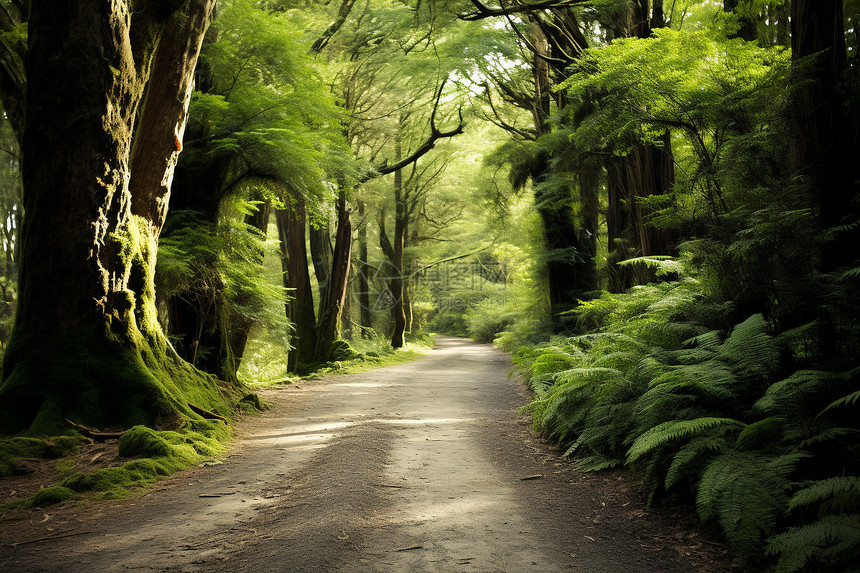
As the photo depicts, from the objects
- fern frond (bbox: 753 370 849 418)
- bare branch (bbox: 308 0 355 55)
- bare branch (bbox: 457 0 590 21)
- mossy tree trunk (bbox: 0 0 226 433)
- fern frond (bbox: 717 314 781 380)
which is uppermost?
bare branch (bbox: 308 0 355 55)

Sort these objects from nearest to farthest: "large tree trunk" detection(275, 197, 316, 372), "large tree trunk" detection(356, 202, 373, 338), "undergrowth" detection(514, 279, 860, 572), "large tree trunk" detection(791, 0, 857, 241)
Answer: "undergrowth" detection(514, 279, 860, 572), "large tree trunk" detection(791, 0, 857, 241), "large tree trunk" detection(275, 197, 316, 372), "large tree trunk" detection(356, 202, 373, 338)

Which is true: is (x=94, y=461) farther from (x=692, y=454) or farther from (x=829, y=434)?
(x=829, y=434)

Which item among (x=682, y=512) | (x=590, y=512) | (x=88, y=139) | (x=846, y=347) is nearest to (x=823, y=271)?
(x=846, y=347)

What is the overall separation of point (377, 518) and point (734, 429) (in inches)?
113

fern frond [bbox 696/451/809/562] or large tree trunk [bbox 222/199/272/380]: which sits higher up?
large tree trunk [bbox 222/199/272/380]

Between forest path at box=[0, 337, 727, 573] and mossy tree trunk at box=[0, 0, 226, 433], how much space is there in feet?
5.76

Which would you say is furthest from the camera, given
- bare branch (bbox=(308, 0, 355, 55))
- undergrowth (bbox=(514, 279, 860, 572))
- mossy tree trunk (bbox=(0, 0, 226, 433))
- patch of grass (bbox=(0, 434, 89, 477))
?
bare branch (bbox=(308, 0, 355, 55))

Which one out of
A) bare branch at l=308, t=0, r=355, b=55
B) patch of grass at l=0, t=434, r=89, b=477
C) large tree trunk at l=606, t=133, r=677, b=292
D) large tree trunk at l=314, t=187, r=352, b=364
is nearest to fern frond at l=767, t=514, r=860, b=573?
patch of grass at l=0, t=434, r=89, b=477

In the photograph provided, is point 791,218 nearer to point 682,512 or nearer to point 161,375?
point 682,512

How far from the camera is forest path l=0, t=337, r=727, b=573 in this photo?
339 cm

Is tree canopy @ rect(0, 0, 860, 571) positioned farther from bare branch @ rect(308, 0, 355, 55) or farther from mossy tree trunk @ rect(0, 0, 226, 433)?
bare branch @ rect(308, 0, 355, 55)

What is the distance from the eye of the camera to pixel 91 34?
643cm

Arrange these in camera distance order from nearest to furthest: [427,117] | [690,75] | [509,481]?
[509,481] → [690,75] → [427,117]

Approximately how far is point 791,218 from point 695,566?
3.64 meters
